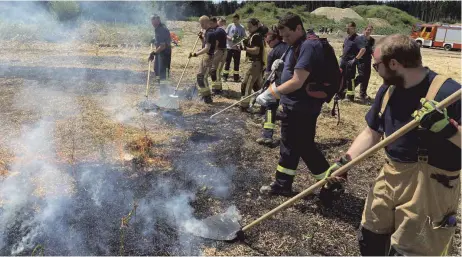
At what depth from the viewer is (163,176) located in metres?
4.32

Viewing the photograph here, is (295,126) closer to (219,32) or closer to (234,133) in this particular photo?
(234,133)

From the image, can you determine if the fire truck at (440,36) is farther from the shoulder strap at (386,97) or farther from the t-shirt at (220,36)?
the shoulder strap at (386,97)

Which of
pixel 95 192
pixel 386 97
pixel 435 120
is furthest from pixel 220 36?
pixel 435 120

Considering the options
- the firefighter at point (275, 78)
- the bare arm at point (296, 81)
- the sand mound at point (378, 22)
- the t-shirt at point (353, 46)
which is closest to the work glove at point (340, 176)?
the bare arm at point (296, 81)

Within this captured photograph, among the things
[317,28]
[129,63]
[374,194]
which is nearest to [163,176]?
[374,194]

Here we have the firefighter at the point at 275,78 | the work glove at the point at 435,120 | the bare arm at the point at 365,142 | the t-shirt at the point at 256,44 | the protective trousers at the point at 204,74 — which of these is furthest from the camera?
the protective trousers at the point at 204,74

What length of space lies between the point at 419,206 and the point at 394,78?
79cm

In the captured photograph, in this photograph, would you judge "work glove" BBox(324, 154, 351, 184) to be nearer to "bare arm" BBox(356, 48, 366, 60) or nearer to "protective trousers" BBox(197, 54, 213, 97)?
"protective trousers" BBox(197, 54, 213, 97)

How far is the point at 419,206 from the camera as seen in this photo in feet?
7.04

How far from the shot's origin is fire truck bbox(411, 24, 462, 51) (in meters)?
26.9

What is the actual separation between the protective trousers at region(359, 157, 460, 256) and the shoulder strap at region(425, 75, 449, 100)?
0.37 meters

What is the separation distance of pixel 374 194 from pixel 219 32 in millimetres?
6231

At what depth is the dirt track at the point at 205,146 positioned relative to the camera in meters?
3.37

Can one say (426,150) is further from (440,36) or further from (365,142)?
(440,36)
